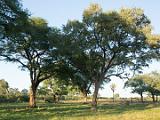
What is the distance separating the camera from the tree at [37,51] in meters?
58.9

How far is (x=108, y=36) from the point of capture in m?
55.6

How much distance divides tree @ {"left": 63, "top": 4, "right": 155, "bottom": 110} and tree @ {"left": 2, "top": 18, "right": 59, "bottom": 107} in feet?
12.8

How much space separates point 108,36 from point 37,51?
44.9 ft

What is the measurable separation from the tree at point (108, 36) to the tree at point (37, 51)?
3.90 metres

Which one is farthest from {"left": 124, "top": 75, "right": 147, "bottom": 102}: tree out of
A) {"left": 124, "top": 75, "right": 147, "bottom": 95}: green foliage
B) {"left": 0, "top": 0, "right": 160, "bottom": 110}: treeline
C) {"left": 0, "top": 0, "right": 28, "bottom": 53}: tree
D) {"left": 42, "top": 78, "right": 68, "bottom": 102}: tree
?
{"left": 0, "top": 0, "right": 28, "bottom": 53}: tree

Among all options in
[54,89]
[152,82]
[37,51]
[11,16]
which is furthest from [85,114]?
[54,89]

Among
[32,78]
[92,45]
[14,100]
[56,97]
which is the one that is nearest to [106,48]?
[92,45]

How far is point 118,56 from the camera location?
58.1m

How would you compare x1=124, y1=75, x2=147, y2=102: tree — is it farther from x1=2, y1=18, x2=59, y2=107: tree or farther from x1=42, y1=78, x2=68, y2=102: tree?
x1=2, y1=18, x2=59, y2=107: tree

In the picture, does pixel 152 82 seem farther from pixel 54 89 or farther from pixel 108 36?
pixel 108 36

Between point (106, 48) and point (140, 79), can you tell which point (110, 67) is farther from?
point (140, 79)

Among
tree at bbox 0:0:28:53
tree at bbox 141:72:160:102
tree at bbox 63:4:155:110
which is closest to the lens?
tree at bbox 0:0:28:53

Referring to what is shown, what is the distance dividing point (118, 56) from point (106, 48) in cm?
262

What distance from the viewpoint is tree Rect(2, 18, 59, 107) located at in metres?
58.9
